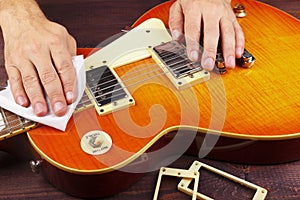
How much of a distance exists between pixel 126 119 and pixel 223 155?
0.69ft

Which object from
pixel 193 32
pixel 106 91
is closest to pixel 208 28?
pixel 193 32

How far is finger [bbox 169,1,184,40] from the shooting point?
1.04 metres

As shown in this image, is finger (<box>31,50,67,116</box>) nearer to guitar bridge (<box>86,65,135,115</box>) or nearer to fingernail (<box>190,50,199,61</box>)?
guitar bridge (<box>86,65,135,115</box>)

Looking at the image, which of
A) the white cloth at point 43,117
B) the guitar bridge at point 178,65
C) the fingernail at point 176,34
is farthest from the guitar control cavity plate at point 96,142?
the fingernail at point 176,34

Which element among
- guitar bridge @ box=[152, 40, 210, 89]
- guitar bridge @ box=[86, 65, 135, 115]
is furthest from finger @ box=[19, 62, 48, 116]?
guitar bridge @ box=[152, 40, 210, 89]

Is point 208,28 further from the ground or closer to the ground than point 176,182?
further from the ground

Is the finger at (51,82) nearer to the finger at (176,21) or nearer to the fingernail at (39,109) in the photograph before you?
the fingernail at (39,109)

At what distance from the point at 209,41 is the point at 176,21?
117mm

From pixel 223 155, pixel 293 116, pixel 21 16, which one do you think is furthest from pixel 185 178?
pixel 21 16

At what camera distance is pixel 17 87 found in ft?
2.90

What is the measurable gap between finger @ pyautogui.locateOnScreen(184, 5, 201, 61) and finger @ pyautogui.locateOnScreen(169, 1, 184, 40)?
0.03 m

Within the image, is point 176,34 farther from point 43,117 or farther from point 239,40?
point 43,117

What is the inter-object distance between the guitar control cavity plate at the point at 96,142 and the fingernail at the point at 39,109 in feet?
0.29

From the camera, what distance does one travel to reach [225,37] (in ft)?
3.29
